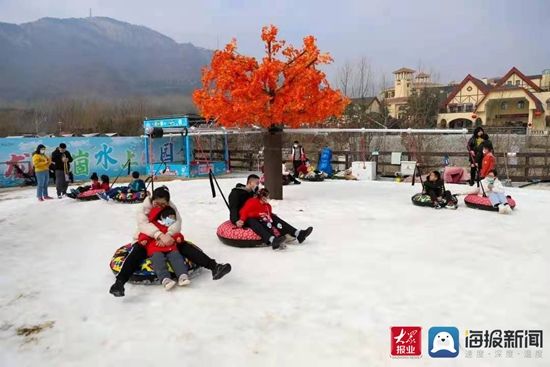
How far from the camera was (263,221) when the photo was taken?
21.3 ft

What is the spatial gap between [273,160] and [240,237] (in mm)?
4350

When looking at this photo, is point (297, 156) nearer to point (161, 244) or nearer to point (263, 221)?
point (263, 221)

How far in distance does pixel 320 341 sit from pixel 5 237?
6.27 metres

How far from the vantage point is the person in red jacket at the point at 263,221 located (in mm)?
6363

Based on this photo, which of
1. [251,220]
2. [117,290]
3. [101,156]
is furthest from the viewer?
[101,156]

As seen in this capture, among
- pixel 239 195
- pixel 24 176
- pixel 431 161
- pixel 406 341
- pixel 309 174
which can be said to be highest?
pixel 239 195

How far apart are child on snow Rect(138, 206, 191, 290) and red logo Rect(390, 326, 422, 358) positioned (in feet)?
7.50

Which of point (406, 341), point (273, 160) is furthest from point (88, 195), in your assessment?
point (406, 341)

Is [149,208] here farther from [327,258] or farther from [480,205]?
[480,205]

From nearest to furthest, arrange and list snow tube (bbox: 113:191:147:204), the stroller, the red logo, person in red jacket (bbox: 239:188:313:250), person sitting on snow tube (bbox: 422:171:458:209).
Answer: the red logo
person in red jacket (bbox: 239:188:313:250)
person sitting on snow tube (bbox: 422:171:458:209)
snow tube (bbox: 113:191:147:204)
the stroller

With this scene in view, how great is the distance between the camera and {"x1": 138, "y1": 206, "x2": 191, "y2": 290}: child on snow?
4.80m

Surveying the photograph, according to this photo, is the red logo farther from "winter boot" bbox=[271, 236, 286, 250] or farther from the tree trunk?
the tree trunk

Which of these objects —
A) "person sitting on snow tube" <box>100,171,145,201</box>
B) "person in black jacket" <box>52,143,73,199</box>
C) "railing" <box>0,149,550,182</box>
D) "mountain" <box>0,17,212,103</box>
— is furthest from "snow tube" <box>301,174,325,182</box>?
"mountain" <box>0,17,212,103</box>

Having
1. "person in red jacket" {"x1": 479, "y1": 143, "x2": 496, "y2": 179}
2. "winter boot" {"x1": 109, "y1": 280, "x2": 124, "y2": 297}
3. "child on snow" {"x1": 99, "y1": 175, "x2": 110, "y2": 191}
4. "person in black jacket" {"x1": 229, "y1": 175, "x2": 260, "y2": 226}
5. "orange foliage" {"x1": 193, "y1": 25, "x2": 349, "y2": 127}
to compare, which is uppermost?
"orange foliage" {"x1": 193, "y1": 25, "x2": 349, "y2": 127}
